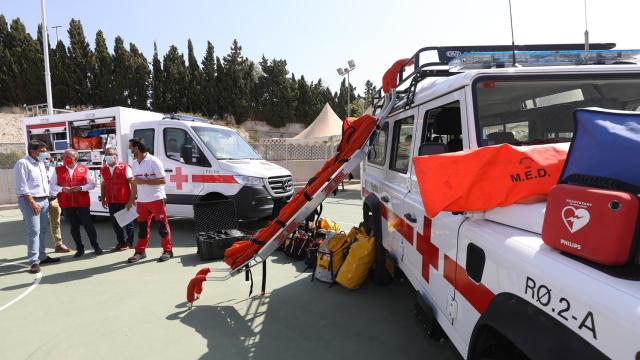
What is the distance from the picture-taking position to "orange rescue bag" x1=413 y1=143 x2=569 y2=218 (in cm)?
162

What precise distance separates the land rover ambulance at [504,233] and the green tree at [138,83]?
3328cm

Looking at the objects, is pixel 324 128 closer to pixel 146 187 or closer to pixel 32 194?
pixel 146 187

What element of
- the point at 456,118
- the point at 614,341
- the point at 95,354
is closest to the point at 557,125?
the point at 456,118

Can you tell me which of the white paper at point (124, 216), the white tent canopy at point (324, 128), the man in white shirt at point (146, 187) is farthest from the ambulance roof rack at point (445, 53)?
the white tent canopy at point (324, 128)

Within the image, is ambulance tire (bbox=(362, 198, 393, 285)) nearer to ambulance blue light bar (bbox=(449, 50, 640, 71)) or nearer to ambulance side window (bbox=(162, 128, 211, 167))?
ambulance blue light bar (bbox=(449, 50, 640, 71))

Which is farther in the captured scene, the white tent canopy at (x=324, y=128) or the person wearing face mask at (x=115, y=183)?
the white tent canopy at (x=324, y=128)

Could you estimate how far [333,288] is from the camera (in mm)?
4305

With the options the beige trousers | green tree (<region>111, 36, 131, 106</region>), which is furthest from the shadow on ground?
green tree (<region>111, 36, 131, 106</region>)

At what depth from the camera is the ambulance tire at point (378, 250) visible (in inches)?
157

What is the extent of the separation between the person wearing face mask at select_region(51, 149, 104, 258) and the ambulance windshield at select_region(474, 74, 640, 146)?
19.0ft

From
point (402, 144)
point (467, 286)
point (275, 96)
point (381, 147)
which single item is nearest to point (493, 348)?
point (467, 286)

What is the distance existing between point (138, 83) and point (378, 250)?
33.5 metres

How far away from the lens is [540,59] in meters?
2.73

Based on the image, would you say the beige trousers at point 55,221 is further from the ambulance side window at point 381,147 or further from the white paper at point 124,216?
the ambulance side window at point 381,147
